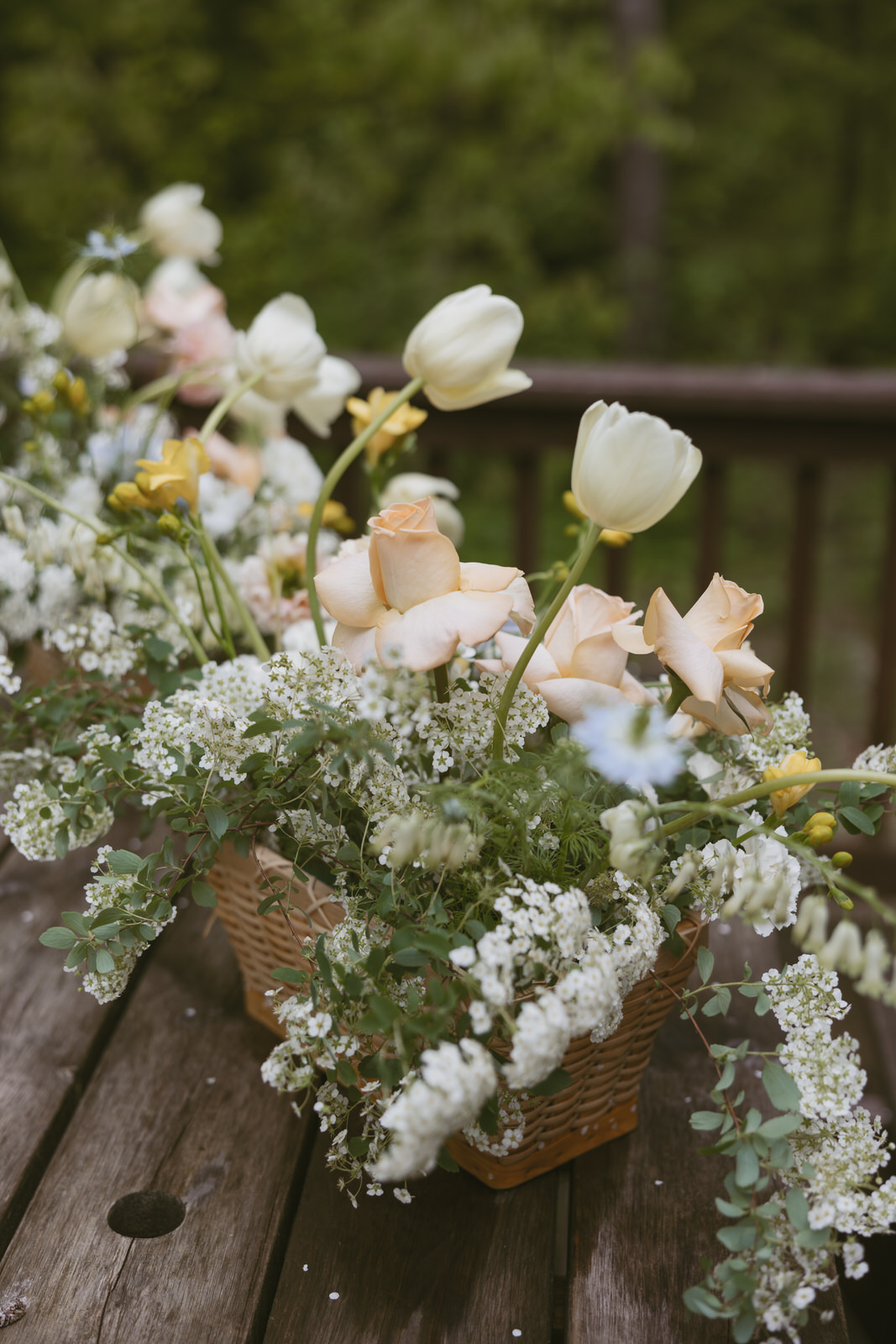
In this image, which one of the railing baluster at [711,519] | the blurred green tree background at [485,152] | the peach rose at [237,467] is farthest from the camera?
the blurred green tree background at [485,152]

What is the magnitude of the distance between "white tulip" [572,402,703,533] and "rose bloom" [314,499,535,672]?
0.20ft

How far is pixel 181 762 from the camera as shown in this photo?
26.9 inches

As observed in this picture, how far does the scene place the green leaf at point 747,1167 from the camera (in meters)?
0.55

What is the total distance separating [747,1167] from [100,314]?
98 centimetres

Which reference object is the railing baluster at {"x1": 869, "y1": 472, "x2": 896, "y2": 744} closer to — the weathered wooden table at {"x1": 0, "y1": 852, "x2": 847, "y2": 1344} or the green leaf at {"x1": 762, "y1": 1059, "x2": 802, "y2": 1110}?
the weathered wooden table at {"x1": 0, "y1": 852, "x2": 847, "y2": 1344}

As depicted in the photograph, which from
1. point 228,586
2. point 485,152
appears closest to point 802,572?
point 228,586

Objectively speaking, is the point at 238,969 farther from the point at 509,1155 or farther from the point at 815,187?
the point at 815,187

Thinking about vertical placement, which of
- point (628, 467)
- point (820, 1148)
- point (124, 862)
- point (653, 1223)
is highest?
point (628, 467)

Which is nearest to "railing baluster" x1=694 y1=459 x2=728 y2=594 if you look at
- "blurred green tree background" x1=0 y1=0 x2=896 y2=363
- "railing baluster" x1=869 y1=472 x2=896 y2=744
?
"railing baluster" x1=869 y1=472 x2=896 y2=744

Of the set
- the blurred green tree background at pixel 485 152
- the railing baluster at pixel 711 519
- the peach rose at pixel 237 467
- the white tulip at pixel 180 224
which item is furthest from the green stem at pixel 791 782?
the blurred green tree background at pixel 485 152

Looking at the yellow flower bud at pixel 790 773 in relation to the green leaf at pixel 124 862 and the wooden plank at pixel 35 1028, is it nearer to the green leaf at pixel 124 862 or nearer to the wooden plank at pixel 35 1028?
the green leaf at pixel 124 862

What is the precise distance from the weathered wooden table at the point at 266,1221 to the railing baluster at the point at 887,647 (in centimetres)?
114

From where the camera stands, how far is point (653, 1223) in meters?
0.71

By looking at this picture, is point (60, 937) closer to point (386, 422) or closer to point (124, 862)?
point (124, 862)
